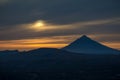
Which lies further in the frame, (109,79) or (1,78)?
(109,79)

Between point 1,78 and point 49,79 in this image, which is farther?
point 49,79

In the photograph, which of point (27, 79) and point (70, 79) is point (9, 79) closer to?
point (27, 79)

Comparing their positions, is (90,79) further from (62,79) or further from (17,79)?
(17,79)

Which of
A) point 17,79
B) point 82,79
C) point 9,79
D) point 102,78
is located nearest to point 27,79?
point 17,79

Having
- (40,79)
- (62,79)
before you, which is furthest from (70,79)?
(40,79)

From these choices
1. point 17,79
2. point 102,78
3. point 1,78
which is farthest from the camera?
point 102,78

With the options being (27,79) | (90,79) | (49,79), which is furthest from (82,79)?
(27,79)

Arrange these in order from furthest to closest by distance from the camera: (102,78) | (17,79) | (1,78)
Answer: (102,78)
(17,79)
(1,78)

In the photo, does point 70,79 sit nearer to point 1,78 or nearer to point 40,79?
point 40,79
